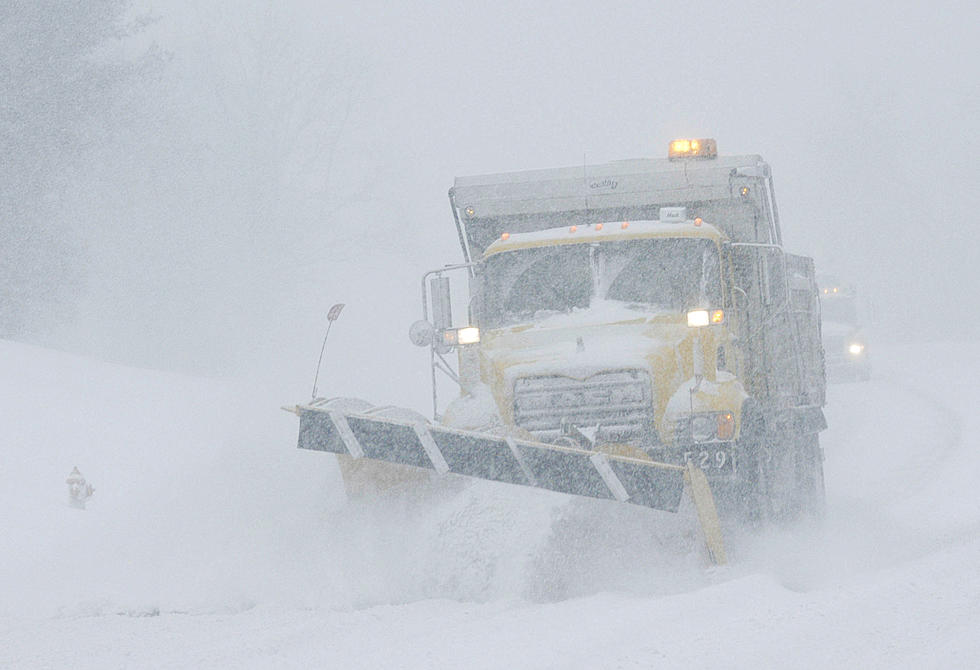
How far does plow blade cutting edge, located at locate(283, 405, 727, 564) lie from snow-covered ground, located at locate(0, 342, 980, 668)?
39 centimetres

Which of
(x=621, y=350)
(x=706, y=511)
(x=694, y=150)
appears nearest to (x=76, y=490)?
(x=621, y=350)

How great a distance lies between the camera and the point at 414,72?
6419 cm

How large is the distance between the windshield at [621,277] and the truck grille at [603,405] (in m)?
1.03

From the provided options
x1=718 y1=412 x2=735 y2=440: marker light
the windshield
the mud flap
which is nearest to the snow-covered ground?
the mud flap

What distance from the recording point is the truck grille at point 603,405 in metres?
8.92

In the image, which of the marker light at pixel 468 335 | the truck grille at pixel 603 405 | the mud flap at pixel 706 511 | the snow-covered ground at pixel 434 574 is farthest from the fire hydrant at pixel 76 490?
the mud flap at pixel 706 511

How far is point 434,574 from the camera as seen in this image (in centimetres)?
837

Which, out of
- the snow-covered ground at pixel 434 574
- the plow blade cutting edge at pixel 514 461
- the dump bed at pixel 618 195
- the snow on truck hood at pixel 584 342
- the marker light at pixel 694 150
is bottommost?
the snow-covered ground at pixel 434 574

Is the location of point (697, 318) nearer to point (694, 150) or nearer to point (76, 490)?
point (694, 150)

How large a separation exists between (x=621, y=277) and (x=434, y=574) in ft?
9.10

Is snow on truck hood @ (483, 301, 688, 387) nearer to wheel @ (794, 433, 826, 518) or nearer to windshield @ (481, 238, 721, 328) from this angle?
windshield @ (481, 238, 721, 328)

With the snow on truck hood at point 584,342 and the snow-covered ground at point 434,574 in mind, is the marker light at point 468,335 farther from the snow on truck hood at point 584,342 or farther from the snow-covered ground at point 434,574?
the snow-covered ground at point 434,574

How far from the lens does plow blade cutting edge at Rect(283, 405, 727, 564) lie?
777 cm

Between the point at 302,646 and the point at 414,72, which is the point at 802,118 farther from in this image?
the point at 302,646
